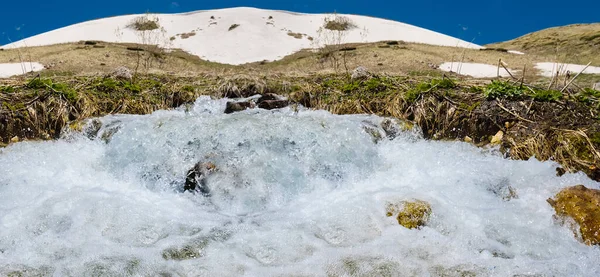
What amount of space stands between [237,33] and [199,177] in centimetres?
2191

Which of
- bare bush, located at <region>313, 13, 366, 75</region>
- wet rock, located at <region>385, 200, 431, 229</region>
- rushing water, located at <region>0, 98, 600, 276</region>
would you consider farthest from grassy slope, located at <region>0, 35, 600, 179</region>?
bare bush, located at <region>313, 13, 366, 75</region>

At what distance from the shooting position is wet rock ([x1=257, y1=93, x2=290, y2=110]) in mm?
11633

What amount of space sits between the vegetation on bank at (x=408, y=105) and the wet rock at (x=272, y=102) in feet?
1.25

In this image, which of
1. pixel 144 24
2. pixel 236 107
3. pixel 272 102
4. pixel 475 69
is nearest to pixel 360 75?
pixel 272 102

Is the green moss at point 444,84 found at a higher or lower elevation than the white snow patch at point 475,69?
higher

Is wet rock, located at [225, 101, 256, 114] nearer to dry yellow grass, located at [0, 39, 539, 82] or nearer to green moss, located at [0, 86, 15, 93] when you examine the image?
green moss, located at [0, 86, 15, 93]

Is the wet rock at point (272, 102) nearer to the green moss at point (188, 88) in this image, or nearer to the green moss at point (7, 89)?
the green moss at point (188, 88)

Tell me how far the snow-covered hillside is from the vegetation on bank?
33.2 feet

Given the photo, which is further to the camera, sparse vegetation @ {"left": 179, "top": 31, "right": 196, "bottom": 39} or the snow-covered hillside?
sparse vegetation @ {"left": 179, "top": 31, "right": 196, "bottom": 39}

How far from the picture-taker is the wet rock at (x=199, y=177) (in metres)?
6.83

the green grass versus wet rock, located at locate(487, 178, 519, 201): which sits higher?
the green grass

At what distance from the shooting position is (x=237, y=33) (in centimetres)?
2755

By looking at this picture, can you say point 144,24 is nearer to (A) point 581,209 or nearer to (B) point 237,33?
(B) point 237,33

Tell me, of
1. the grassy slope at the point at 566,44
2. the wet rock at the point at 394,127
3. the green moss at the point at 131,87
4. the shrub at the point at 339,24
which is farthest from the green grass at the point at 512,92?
the shrub at the point at 339,24
